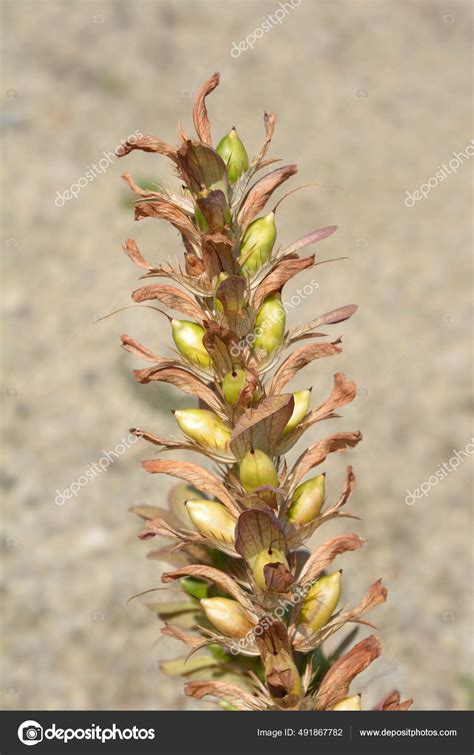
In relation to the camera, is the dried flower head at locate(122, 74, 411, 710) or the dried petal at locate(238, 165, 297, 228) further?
the dried petal at locate(238, 165, 297, 228)

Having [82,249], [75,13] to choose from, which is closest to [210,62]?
[75,13]

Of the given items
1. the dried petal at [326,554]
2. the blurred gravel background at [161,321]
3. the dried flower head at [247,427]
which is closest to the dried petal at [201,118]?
the dried flower head at [247,427]

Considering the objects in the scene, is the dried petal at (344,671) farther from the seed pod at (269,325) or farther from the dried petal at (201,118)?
the dried petal at (201,118)

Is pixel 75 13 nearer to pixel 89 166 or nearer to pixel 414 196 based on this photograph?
pixel 89 166

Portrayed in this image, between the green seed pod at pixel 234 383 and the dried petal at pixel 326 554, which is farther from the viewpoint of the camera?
the dried petal at pixel 326 554

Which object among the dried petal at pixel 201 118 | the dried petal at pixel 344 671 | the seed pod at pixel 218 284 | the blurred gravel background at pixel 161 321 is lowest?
the dried petal at pixel 344 671

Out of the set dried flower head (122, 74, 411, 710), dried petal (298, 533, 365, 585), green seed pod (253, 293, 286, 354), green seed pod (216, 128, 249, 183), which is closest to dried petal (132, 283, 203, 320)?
dried flower head (122, 74, 411, 710)

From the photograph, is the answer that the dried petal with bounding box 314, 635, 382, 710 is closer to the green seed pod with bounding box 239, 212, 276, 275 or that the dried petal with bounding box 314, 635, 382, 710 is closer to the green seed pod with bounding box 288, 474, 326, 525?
the green seed pod with bounding box 288, 474, 326, 525
